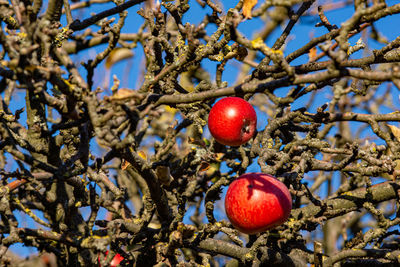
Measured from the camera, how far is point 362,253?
2270 millimetres

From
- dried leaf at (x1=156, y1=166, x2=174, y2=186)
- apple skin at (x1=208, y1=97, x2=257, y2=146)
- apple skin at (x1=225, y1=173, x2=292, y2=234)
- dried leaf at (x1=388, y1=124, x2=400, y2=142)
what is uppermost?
dried leaf at (x1=388, y1=124, x2=400, y2=142)

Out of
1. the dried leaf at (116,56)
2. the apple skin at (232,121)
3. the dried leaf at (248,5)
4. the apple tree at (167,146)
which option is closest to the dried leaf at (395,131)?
the apple tree at (167,146)

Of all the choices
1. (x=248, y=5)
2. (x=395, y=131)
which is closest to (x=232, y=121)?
(x=248, y=5)

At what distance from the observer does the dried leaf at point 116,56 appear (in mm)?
4852

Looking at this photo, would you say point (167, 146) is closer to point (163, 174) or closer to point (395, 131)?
point (163, 174)

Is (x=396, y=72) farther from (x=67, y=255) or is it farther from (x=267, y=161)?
(x=67, y=255)

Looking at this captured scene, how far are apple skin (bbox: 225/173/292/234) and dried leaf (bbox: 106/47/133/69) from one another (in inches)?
115

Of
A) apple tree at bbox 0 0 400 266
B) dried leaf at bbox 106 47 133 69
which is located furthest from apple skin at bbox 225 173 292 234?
dried leaf at bbox 106 47 133 69

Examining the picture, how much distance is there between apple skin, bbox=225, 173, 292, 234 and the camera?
2.31 metres

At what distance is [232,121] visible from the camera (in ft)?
8.54

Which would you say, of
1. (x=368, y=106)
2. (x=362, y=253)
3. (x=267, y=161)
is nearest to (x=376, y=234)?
(x=362, y=253)

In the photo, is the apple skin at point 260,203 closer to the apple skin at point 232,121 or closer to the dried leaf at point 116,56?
the apple skin at point 232,121

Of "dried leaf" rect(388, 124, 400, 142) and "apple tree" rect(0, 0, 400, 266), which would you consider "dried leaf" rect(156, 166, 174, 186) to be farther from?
"dried leaf" rect(388, 124, 400, 142)

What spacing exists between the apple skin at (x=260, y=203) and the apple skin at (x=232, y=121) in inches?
14.3
